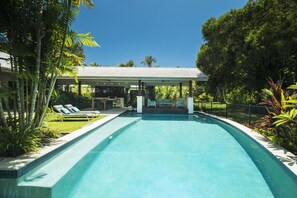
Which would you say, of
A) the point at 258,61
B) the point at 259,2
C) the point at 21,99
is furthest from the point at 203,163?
the point at 259,2

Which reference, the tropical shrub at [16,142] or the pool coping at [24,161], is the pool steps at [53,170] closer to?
the pool coping at [24,161]

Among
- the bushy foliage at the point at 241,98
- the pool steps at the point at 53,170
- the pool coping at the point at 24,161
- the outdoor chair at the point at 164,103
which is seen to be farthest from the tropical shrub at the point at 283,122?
the bushy foliage at the point at 241,98

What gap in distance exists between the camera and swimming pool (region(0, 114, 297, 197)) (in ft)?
16.6

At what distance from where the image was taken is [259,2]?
62.5 feet

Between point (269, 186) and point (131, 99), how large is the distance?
83.5 feet

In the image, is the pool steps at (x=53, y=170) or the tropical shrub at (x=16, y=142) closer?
the pool steps at (x=53, y=170)

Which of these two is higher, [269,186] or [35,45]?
[35,45]

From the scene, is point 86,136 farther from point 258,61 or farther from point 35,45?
point 258,61

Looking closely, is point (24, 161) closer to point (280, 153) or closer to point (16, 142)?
point (16, 142)

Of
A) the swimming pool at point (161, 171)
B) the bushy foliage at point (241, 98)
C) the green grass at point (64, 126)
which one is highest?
the bushy foliage at point (241, 98)

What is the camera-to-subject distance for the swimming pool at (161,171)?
5.06 metres

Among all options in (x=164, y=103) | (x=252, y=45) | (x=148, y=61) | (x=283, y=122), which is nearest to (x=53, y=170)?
(x=283, y=122)

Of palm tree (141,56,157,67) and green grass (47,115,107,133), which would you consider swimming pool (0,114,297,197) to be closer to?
green grass (47,115,107,133)

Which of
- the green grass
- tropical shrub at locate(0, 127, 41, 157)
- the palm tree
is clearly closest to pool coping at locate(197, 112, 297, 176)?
tropical shrub at locate(0, 127, 41, 157)
